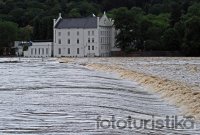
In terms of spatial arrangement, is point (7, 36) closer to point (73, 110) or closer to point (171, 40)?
point (171, 40)

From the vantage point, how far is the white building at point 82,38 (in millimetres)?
162375

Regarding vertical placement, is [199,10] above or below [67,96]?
above

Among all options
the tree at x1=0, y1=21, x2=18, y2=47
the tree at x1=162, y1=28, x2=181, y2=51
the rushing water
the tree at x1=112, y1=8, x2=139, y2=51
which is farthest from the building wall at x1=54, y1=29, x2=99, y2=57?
the rushing water

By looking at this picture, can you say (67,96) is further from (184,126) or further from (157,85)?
(184,126)

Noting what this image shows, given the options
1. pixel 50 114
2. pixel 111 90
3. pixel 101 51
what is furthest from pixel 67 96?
pixel 101 51

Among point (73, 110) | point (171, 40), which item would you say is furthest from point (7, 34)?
point (73, 110)

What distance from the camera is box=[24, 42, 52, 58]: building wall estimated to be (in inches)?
6417

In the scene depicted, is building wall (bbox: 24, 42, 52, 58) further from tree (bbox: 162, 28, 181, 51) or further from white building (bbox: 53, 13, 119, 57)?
tree (bbox: 162, 28, 181, 51)

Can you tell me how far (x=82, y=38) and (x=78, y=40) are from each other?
1409mm

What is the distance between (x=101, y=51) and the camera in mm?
162750

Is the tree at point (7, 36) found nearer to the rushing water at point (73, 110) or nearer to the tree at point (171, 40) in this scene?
the tree at point (171, 40)

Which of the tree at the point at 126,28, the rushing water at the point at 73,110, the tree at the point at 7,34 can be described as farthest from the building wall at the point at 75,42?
the rushing water at the point at 73,110

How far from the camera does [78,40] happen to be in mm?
164125

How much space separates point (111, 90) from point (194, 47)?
99.1 metres
